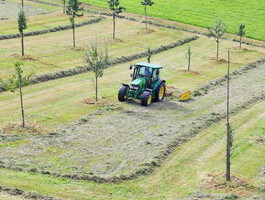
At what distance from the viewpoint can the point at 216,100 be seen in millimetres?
35719

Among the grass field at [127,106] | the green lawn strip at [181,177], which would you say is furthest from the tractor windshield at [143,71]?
the green lawn strip at [181,177]

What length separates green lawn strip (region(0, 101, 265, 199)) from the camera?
63.7 ft

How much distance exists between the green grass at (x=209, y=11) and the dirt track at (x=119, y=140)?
37.5 m

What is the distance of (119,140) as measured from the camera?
26.0 metres

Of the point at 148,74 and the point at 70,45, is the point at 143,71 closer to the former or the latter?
the point at 148,74

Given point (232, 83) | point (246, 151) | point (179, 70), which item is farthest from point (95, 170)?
point (179, 70)

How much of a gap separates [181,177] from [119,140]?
539 cm

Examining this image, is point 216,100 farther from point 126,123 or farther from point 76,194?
point 76,194

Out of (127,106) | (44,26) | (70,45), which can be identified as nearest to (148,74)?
(127,106)

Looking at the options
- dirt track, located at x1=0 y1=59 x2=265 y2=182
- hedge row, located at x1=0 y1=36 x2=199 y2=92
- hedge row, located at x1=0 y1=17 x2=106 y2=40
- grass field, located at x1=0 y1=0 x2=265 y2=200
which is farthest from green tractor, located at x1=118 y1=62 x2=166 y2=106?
hedge row, located at x1=0 y1=17 x2=106 y2=40

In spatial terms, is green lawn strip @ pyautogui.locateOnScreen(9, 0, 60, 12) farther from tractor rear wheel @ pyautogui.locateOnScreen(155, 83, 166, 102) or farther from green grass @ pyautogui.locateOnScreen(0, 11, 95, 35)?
tractor rear wheel @ pyautogui.locateOnScreen(155, 83, 166, 102)

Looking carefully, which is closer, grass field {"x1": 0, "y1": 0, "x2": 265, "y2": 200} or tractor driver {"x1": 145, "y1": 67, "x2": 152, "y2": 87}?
grass field {"x1": 0, "y1": 0, "x2": 265, "y2": 200}

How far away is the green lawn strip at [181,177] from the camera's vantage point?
19.4 meters

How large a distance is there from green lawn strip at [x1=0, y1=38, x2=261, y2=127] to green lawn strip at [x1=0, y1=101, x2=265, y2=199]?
8.35 meters
